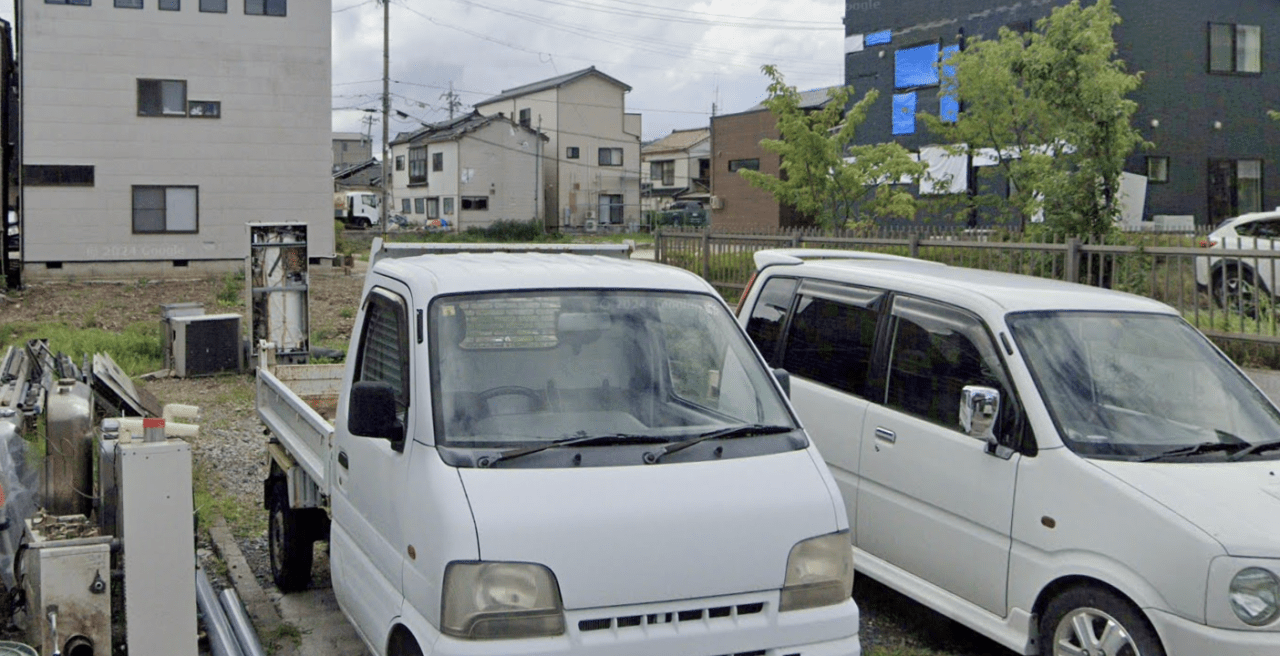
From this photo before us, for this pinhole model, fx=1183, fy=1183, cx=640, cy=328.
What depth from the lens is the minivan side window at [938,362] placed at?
5676 mm

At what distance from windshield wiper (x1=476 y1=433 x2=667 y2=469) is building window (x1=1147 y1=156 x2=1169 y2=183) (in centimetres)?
2729

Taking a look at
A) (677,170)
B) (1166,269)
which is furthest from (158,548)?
(677,170)

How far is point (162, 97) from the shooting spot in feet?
99.3

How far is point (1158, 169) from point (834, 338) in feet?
81.7

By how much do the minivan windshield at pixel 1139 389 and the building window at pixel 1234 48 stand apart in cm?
2621

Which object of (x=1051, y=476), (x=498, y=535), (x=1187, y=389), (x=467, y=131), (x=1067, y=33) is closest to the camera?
(x=498, y=535)

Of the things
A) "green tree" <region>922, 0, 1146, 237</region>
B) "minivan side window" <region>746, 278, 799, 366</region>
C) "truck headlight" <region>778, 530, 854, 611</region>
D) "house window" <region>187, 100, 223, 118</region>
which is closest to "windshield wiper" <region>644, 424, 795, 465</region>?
"truck headlight" <region>778, 530, 854, 611</region>

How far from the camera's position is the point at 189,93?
30.4m

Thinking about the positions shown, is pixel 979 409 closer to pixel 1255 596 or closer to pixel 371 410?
pixel 1255 596

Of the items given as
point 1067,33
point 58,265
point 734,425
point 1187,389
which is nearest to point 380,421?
point 734,425

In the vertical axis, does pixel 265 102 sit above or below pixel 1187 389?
above

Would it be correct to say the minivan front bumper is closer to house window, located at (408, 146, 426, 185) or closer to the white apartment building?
the white apartment building

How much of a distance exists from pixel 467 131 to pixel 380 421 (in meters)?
58.4

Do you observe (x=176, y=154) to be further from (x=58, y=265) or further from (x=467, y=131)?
(x=467, y=131)
